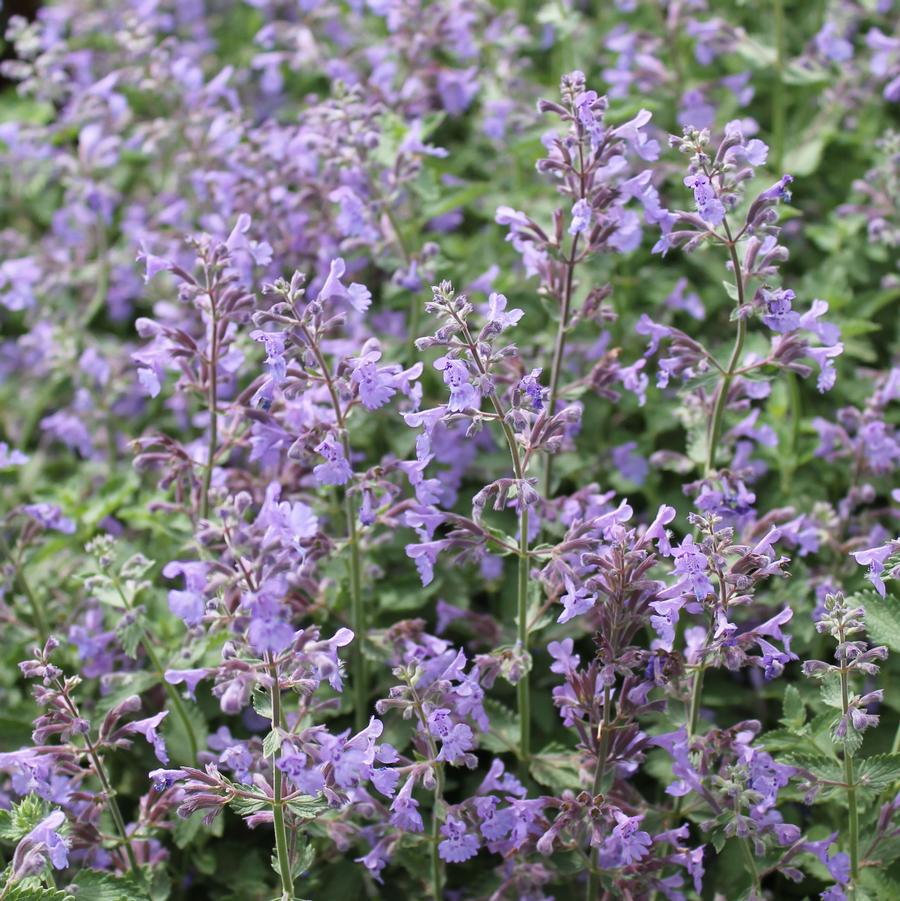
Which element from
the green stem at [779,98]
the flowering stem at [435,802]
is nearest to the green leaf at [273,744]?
the flowering stem at [435,802]

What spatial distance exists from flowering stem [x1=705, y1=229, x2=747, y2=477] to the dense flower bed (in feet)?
0.08

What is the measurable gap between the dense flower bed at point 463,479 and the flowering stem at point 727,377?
0.03 m

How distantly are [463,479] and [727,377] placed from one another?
1.44 m

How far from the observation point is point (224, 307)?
11.0 feet

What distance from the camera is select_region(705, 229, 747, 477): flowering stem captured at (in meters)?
3.09

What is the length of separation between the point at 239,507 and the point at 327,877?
4.63 ft

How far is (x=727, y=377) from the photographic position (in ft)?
10.8

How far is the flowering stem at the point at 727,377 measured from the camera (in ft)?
10.1

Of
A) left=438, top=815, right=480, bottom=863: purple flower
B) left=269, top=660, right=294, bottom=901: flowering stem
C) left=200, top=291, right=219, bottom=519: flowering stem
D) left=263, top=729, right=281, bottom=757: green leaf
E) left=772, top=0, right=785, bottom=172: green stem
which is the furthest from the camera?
left=772, top=0, right=785, bottom=172: green stem

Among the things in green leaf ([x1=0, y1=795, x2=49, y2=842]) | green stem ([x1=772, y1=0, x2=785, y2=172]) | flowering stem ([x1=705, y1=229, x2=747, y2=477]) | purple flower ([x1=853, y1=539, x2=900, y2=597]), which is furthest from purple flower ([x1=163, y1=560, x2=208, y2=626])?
green stem ([x1=772, y1=0, x2=785, y2=172])

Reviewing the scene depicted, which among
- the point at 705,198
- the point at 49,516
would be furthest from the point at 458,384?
the point at 49,516

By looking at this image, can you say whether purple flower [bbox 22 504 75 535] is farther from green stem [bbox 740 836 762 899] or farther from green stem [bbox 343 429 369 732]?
green stem [bbox 740 836 762 899]

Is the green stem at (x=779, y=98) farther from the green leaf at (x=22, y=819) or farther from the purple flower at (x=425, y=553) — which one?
the green leaf at (x=22, y=819)

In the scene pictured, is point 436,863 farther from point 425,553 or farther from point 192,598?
point 192,598
